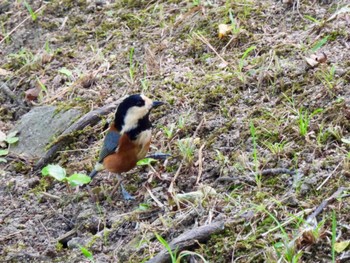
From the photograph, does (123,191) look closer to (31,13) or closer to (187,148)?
(187,148)

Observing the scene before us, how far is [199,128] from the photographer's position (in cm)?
436

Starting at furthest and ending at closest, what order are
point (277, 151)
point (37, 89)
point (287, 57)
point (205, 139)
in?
point (37, 89)
point (287, 57)
point (205, 139)
point (277, 151)

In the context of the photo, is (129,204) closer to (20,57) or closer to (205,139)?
(205,139)

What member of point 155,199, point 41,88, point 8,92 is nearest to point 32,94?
point 41,88

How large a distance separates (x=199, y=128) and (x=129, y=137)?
47 cm

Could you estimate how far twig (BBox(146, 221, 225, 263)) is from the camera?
3.42 meters

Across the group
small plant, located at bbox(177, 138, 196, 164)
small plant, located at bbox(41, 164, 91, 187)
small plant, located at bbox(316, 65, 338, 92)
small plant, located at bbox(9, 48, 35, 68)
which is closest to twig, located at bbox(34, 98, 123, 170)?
small plant, located at bbox(41, 164, 91, 187)

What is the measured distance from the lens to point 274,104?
170 inches

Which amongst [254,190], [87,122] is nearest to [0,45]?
[87,122]

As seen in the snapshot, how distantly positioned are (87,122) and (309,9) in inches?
69.9

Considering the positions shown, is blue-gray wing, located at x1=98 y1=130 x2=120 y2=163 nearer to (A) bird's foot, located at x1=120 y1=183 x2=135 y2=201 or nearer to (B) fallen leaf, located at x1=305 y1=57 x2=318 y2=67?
(A) bird's foot, located at x1=120 y1=183 x2=135 y2=201

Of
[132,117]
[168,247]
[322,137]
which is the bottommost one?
[322,137]

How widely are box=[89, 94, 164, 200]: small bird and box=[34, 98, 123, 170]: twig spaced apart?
665 mm

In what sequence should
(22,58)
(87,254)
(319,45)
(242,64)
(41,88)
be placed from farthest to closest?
(22,58) < (41,88) < (242,64) < (319,45) < (87,254)
